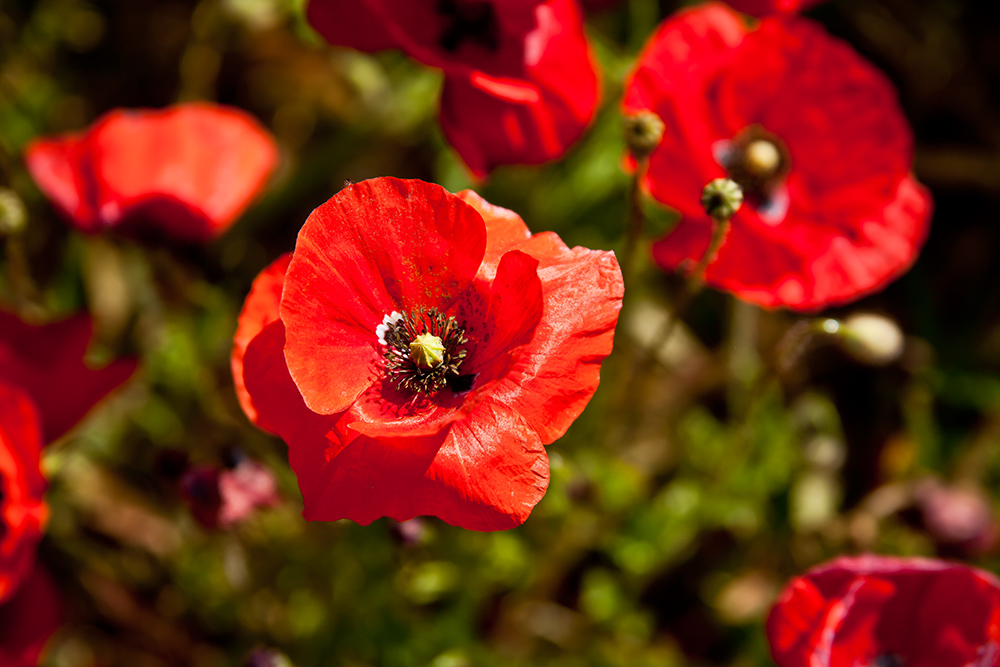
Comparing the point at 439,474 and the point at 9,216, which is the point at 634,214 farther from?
the point at 9,216

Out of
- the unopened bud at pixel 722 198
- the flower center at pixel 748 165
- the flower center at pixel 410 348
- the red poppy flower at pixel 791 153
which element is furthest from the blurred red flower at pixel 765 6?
the flower center at pixel 410 348

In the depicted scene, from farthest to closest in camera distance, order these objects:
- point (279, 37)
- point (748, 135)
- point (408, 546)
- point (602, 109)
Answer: point (279, 37)
point (602, 109)
point (748, 135)
point (408, 546)

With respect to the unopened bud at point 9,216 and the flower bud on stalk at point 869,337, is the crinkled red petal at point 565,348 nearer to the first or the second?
the flower bud on stalk at point 869,337

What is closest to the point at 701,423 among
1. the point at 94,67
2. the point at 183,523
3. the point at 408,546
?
the point at 408,546

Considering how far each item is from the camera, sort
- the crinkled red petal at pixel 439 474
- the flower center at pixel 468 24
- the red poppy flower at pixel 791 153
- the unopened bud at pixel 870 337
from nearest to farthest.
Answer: the crinkled red petal at pixel 439 474 → the unopened bud at pixel 870 337 → the red poppy flower at pixel 791 153 → the flower center at pixel 468 24

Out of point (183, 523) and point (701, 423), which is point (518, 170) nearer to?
point (701, 423)
